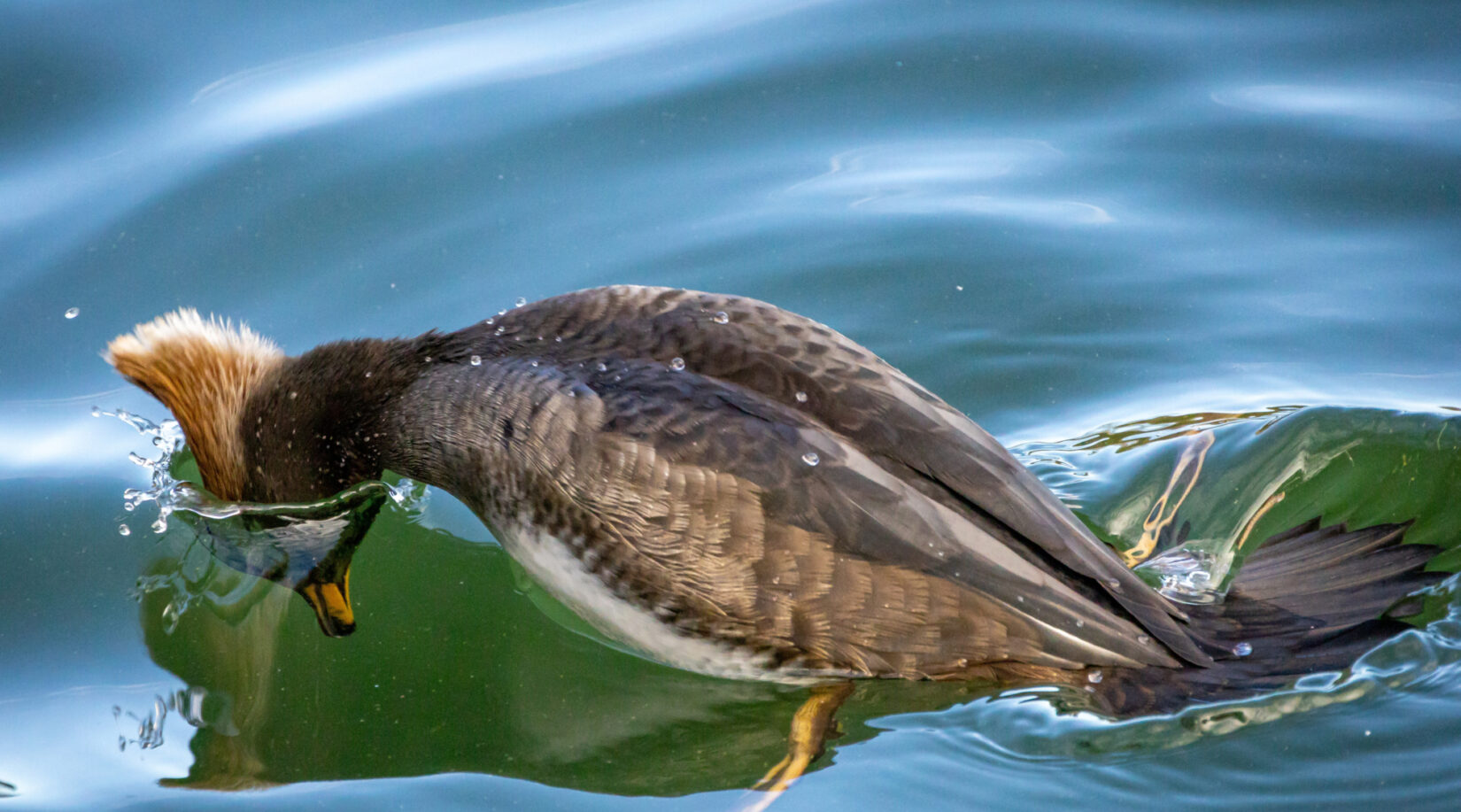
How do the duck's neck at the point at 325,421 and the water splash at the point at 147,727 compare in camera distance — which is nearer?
the water splash at the point at 147,727

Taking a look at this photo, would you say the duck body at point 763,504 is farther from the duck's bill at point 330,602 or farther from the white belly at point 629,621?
the duck's bill at point 330,602

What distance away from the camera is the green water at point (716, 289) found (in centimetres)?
346

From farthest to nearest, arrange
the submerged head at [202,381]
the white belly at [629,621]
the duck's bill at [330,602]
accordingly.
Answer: the duck's bill at [330,602], the submerged head at [202,381], the white belly at [629,621]

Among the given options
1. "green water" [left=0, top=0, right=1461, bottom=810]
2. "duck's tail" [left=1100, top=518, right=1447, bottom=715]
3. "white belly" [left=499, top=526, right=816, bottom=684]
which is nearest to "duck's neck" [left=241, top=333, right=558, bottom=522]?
"white belly" [left=499, top=526, right=816, bottom=684]

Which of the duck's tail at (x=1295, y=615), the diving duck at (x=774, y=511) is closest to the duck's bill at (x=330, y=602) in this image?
the diving duck at (x=774, y=511)

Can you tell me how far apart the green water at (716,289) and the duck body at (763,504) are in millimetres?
257

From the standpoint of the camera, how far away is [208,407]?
12.5 feet

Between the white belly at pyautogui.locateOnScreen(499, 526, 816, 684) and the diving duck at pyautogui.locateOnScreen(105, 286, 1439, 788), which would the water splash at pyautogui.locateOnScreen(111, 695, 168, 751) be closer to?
the diving duck at pyautogui.locateOnScreen(105, 286, 1439, 788)

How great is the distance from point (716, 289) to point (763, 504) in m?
1.91

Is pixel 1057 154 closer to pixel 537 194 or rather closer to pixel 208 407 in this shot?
pixel 537 194

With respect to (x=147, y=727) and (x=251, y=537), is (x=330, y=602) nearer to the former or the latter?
(x=251, y=537)

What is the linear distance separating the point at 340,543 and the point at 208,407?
0.53m

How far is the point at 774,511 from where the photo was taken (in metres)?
3.25

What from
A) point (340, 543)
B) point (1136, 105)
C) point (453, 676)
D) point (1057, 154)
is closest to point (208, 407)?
point (340, 543)
